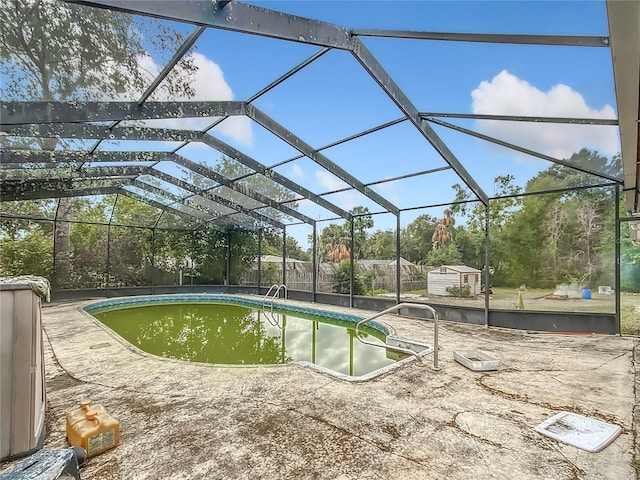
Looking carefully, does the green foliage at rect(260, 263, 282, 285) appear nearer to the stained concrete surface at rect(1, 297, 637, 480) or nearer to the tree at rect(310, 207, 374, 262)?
the tree at rect(310, 207, 374, 262)

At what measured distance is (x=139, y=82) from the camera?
385 centimetres

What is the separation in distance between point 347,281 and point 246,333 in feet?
13.5

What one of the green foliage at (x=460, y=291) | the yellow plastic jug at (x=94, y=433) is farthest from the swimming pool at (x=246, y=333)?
the green foliage at (x=460, y=291)

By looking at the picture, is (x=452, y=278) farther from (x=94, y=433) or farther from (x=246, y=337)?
(x=94, y=433)

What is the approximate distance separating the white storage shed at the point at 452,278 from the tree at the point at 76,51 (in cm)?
758

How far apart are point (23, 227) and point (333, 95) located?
10.5 m

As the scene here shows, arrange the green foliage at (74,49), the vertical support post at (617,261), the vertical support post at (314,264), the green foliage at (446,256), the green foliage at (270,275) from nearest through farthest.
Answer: the green foliage at (74,49) < the vertical support post at (617,261) < the green foliage at (446,256) < the vertical support post at (314,264) < the green foliage at (270,275)

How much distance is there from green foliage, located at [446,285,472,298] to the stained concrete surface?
3723 mm

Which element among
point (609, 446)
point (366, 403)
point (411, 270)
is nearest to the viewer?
point (609, 446)

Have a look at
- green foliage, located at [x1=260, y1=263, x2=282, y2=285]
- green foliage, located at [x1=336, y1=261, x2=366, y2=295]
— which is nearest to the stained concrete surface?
green foliage, located at [x1=336, y1=261, x2=366, y2=295]

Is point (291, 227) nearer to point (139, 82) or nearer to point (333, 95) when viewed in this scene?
point (333, 95)

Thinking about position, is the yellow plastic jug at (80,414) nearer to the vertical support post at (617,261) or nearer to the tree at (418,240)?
the vertical support post at (617,261)

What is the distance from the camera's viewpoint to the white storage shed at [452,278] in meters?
8.23

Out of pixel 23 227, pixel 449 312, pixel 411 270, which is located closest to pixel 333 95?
Answer: pixel 449 312
